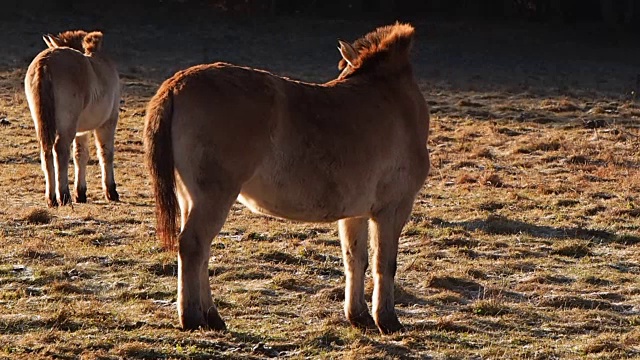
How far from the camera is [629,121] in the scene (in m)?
17.3

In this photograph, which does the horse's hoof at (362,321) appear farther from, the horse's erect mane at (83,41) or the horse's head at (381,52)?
the horse's erect mane at (83,41)

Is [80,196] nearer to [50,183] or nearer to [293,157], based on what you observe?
[50,183]

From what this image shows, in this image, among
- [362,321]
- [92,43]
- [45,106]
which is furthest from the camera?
[92,43]

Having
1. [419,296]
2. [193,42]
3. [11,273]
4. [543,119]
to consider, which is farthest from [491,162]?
[193,42]

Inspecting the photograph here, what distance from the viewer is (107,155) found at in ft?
39.1

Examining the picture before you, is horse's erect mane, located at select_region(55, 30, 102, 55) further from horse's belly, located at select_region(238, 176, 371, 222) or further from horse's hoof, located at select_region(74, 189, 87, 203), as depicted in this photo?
horse's belly, located at select_region(238, 176, 371, 222)

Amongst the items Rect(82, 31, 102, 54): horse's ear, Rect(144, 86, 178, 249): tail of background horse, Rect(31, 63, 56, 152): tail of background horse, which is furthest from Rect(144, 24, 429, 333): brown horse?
Rect(82, 31, 102, 54): horse's ear

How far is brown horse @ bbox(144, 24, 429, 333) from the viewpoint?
6.05 metres

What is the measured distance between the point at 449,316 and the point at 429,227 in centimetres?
296

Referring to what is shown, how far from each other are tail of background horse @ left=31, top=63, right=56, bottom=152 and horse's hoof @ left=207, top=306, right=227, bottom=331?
15.2 feet

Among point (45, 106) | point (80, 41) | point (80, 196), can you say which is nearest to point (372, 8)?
point (80, 41)

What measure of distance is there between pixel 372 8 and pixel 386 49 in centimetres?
2598

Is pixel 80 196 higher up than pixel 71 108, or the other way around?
pixel 71 108

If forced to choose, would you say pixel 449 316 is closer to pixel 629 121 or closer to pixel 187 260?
pixel 187 260
